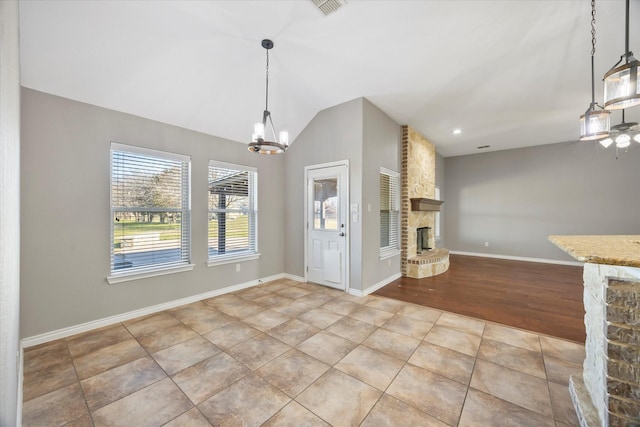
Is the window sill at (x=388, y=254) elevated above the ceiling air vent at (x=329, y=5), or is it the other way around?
the ceiling air vent at (x=329, y=5)

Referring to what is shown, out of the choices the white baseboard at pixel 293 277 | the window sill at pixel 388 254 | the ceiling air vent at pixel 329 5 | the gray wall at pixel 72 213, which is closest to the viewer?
the ceiling air vent at pixel 329 5

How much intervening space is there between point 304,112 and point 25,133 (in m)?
3.44

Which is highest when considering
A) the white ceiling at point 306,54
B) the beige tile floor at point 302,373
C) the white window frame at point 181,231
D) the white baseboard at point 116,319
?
the white ceiling at point 306,54

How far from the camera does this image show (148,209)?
329cm

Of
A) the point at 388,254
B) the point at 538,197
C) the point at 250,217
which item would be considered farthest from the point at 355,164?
the point at 538,197

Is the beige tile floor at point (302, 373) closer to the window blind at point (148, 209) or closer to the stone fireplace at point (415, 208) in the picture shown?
the window blind at point (148, 209)

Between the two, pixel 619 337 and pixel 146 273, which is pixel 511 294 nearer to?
pixel 619 337

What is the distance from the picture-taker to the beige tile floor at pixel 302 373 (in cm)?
167

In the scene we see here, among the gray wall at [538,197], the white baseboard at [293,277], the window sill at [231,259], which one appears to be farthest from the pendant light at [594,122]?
the gray wall at [538,197]

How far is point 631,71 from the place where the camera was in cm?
154

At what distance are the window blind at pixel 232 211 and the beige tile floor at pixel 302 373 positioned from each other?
4.21 feet

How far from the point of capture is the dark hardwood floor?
306 centimetres

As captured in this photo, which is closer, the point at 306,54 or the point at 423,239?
the point at 306,54

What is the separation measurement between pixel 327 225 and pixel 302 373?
2580 mm
